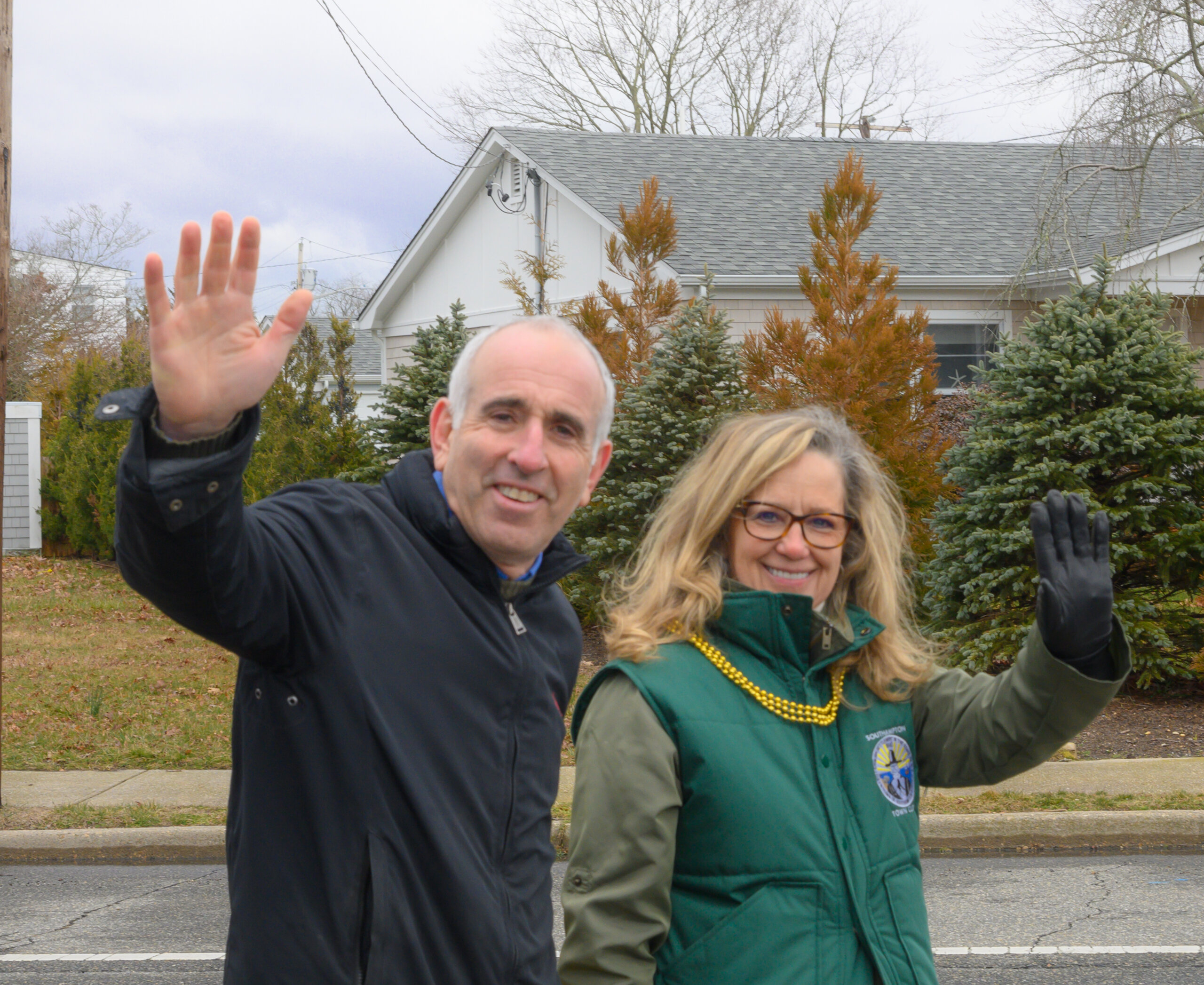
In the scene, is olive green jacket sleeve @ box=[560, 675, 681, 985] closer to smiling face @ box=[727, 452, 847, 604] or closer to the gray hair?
smiling face @ box=[727, 452, 847, 604]

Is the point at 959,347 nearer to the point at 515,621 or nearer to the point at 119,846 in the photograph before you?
the point at 119,846

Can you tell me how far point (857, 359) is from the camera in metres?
10.7

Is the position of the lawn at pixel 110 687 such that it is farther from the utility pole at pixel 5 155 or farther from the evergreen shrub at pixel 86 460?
the evergreen shrub at pixel 86 460

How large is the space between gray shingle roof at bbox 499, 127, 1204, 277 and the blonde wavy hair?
41.1ft

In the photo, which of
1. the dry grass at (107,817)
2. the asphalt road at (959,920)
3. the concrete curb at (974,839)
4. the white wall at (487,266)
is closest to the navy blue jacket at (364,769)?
the asphalt road at (959,920)

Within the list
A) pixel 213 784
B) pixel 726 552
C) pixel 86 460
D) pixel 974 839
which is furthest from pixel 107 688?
pixel 726 552

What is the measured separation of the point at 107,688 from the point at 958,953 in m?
7.96

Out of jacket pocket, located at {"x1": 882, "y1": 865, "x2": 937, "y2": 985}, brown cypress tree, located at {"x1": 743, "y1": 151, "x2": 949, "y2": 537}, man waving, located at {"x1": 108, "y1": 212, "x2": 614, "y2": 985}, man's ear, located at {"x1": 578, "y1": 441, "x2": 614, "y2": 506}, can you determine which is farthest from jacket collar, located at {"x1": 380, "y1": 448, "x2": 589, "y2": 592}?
brown cypress tree, located at {"x1": 743, "y1": 151, "x2": 949, "y2": 537}

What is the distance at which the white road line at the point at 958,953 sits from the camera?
194 inches

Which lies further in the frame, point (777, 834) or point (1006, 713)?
point (1006, 713)

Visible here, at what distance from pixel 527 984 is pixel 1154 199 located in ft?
61.6

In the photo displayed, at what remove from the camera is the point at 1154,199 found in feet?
58.6

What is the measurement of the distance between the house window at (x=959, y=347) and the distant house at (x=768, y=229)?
2cm

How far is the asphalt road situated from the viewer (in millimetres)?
4766
